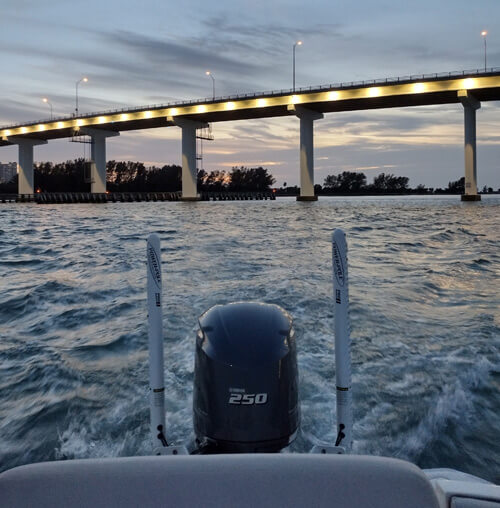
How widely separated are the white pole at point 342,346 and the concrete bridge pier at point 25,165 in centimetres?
6454

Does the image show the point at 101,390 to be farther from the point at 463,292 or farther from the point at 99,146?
the point at 99,146

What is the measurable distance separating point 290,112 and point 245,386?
46.1 meters

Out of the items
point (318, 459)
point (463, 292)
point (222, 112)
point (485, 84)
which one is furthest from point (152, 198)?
point (318, 459)

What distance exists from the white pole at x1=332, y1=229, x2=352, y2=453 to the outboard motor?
21 cm

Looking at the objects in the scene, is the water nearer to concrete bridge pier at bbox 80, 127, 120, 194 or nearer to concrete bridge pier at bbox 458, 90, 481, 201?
concrete bridge pier at bbox 458, 90, 481, 201

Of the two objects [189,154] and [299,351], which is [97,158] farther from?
[299,351]

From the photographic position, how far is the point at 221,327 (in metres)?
2.09

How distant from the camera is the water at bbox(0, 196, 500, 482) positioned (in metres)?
2.76

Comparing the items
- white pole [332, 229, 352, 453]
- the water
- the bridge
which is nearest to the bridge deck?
the bridge

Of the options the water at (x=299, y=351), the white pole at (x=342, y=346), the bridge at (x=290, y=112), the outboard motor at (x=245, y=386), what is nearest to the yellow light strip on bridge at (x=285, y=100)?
the bridge at (x=290, y=112)

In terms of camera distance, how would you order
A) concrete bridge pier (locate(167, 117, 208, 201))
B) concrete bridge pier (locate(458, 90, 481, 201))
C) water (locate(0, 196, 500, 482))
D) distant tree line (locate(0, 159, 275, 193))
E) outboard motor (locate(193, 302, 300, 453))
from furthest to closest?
1. distant tree line (locate(0, 159, 275, 193))
2. concrete bridge pier (locate(167, 117, 208, 201))
3. concrete bridge pier (locate(458, 90, 481, 201))
4. water (locate(0, 196, 500, 482))
5. outboard motor (locate(193, 302, 300, 453))

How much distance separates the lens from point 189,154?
49969mm

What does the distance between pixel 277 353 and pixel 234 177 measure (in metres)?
128

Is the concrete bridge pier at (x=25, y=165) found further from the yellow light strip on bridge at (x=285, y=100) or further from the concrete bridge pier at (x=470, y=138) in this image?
the concrete bridge pier at (x=470, y=138)
